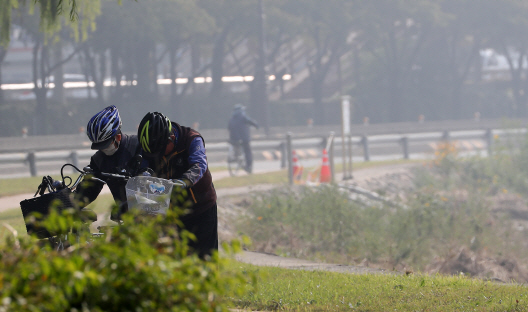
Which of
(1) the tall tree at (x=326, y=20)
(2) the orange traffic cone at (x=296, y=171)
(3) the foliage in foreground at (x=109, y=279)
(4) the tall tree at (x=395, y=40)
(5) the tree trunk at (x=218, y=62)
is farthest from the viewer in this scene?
(4) the tall tree at (x=395, y=40)

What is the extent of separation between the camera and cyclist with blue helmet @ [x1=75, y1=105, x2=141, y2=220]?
443 cm

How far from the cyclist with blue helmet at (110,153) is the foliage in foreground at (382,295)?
1.49 meters

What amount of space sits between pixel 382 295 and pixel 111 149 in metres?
2.92

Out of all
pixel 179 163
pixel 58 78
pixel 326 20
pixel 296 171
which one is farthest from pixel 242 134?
pixel 326 20

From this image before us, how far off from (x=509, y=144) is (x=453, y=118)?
30842 millimetres

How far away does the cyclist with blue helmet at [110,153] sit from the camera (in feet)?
14.5

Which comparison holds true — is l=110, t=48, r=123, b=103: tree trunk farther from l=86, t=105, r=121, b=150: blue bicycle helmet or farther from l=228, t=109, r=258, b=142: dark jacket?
l=86, t=105, r=121, b=150: blue bicycle helmet

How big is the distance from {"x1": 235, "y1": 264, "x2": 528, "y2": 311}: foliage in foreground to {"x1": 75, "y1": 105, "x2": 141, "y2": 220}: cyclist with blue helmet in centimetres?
149

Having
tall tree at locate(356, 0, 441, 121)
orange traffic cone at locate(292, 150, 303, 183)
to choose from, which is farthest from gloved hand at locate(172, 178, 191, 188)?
tall tree at locate(356, 0, 441, 121)

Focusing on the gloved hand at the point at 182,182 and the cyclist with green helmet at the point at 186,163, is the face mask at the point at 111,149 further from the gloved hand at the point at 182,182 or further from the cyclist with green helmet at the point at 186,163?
the gloved hand at the point at 182,182

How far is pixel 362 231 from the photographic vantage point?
11953 millimetres

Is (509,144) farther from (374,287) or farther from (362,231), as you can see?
(374,287)

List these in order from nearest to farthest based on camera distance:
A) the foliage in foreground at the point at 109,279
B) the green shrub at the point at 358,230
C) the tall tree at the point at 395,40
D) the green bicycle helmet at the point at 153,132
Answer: the foliage in foreground at the point at 109,279
the green bicycle helmet at the point at 153,132
the green shrub at the point at 358,230
the tall tree at the point at 395,40

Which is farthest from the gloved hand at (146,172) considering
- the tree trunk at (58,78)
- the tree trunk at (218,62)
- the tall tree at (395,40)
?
the tall tree at (395,40)
